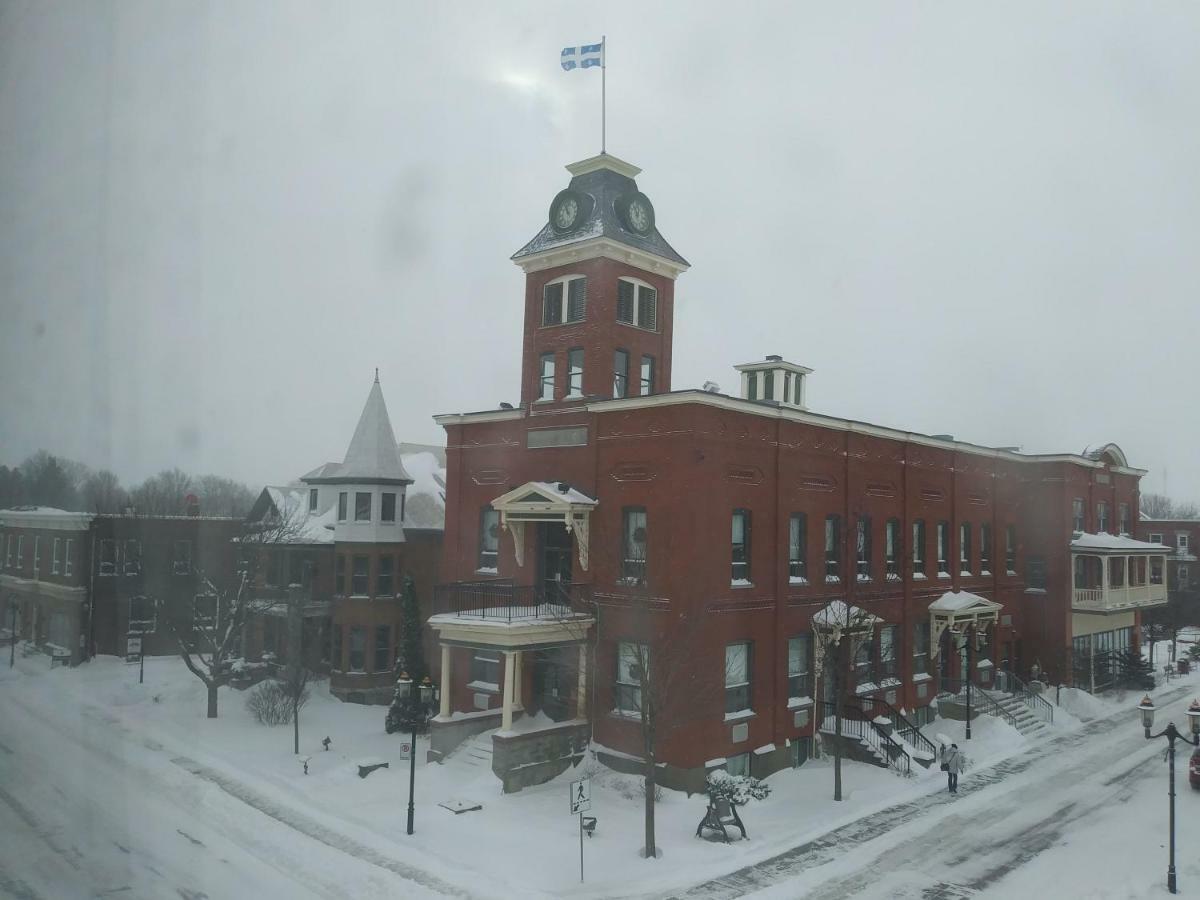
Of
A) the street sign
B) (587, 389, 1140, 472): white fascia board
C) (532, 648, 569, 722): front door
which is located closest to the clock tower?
(587, 389, 1140, 472): white fascia board

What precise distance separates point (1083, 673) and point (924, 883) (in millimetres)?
23845

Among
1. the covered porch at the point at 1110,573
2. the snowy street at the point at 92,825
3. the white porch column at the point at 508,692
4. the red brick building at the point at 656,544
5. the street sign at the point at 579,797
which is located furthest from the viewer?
the covered porch at the point at 1110,573

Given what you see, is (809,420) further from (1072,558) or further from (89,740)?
(89,740)

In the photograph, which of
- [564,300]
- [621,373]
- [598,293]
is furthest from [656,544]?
[564,300]

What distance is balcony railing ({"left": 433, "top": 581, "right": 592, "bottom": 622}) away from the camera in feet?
73.5

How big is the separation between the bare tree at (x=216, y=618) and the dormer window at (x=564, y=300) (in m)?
13.5

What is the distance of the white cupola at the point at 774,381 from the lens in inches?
1158

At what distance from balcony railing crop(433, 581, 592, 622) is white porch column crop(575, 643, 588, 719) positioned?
40.5 inches

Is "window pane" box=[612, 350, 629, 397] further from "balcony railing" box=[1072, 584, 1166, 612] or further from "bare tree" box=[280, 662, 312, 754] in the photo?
"balcony railing" box=[1072, 584, 1166, 612]

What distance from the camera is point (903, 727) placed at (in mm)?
26328

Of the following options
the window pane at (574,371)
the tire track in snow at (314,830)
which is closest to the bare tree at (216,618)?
the tire track in snow at (314,830)

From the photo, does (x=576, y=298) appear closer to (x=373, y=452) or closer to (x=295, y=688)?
(x=373, y=452)

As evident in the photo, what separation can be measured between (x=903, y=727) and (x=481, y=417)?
51.1ft

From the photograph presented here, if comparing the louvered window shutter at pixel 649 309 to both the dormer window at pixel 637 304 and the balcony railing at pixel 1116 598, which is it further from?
the balcony railing at pixel 1116 598
